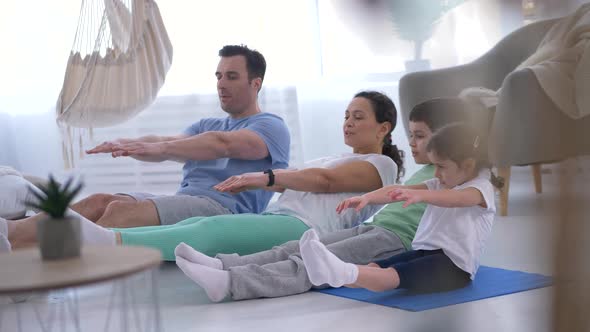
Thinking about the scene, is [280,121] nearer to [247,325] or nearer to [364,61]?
[247,325]

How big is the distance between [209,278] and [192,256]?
6 cm

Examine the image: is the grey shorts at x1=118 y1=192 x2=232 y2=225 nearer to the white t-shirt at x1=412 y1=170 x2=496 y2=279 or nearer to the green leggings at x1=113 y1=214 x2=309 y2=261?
the green leggings at x1=113 y1=214 x2=309 y2=261

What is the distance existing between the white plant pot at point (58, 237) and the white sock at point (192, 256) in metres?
0.75

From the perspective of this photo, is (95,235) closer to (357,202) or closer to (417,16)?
(357,202)

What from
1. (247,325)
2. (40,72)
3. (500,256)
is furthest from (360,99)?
(40,72)

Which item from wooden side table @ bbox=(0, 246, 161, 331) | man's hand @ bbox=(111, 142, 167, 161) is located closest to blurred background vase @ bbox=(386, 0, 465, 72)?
wooden side table @ bbox=(0, 246, 161, 331)

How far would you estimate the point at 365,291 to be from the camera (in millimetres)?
1740

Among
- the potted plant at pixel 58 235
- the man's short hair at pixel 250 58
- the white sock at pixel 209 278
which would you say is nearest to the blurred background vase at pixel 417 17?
the potted plant at pixel 58 235

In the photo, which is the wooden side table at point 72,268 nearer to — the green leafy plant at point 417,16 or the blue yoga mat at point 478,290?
the green leafy plant at point 417,16

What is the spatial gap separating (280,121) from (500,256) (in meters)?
0.72

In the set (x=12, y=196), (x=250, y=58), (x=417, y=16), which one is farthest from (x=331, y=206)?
(x=417, y=16)

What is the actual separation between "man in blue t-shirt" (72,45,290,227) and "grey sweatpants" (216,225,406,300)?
0.43 metres

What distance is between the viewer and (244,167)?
89.7 inches

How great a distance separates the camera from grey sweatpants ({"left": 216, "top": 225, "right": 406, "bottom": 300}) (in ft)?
5.61
